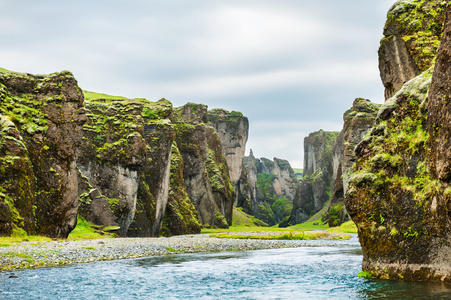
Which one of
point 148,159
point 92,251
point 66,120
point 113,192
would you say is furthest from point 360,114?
point 92,251

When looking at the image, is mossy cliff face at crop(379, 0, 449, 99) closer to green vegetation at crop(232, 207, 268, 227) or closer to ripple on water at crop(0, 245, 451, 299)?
ripple on water at crop(0, 245, 451, 299)

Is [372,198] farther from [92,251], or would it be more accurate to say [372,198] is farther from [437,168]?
[92,251]

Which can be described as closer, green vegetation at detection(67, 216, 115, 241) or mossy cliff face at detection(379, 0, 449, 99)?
mossy cliff face at detection(379, 0, 449, 99)

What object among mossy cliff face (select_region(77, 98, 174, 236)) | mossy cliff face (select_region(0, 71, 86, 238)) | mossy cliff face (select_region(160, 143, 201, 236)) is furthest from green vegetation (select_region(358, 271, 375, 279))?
mossy cliff face (select_region(160, 143, 201, 236))

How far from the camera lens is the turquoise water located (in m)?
17.9

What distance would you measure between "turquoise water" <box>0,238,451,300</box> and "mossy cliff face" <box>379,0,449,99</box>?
1724cm

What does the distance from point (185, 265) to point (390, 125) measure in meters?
18.1

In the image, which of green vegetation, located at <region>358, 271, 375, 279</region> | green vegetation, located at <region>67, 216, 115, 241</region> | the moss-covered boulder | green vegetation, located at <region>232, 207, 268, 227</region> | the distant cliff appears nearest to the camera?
the moss-covered boulder

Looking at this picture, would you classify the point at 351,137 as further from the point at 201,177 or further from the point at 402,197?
the point at 402,197

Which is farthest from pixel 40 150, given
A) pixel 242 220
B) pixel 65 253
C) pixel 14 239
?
pixel 242 220

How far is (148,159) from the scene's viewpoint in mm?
82938

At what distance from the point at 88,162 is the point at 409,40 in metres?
58.5

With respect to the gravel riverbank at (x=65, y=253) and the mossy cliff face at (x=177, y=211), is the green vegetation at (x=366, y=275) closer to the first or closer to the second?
the gravel riverbank at (x=65, y=253)

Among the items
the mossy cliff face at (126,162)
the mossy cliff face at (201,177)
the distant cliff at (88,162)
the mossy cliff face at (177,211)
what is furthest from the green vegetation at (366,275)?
the mossy cliff face at (201,177)
